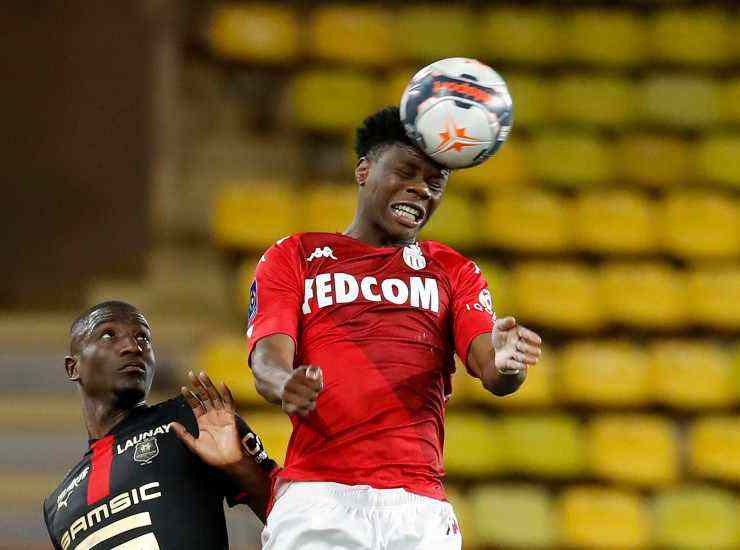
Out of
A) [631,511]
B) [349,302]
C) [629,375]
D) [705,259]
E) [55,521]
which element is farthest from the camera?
[705,259]

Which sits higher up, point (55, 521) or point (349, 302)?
point (349, 302)

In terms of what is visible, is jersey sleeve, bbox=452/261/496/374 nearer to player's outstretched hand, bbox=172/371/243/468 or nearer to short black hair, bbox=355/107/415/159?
short black hair, bbox=355/107/415/159

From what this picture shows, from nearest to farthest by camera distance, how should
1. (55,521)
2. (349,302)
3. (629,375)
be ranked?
(349,302)
(55,521)
(629,375)

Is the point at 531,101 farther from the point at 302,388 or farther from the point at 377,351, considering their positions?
the point at 302,388

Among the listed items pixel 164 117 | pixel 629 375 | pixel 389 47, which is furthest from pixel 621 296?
pixel 164 117

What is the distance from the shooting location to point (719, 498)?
23.1 ft

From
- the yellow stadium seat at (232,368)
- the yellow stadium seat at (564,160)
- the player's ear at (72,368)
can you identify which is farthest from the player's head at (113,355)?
the yellow stadium seat at (564,160)

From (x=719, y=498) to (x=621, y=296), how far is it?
127 centimetres

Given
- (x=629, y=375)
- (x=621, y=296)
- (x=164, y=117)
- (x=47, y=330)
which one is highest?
(x=164, y=117)

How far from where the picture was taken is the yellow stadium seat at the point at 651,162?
835 cm

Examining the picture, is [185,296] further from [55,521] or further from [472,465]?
[55,521]

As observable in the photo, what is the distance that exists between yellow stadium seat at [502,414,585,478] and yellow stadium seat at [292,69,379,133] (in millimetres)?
2166

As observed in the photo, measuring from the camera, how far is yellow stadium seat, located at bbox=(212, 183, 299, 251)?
7.43 metres

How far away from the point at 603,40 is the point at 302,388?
638cm
